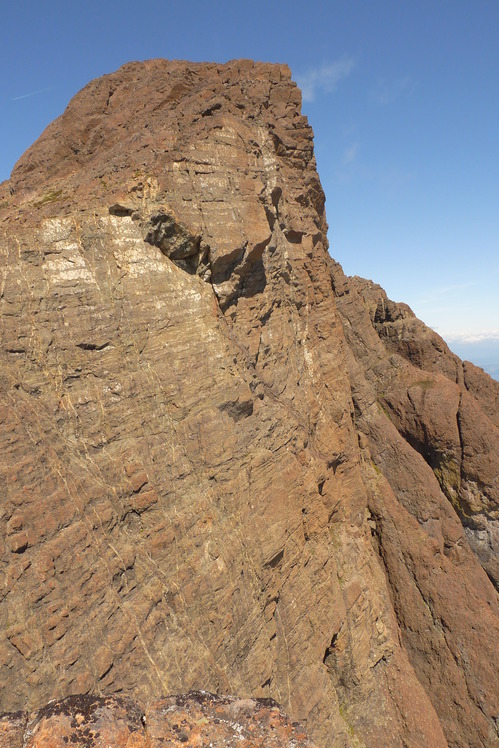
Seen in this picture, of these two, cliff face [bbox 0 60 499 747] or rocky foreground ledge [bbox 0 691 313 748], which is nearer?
rocky foreground ledge [bbox 0 691 313 748]

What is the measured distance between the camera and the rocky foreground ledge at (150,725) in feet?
19.4

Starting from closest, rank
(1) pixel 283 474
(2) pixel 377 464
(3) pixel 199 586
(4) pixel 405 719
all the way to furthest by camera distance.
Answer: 1. (3) pixel 199 586
2. (1) pixel 283 474
3. (4) pixel 405 719
4. (2) pixel 377 464

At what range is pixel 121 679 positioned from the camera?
34.7 feet

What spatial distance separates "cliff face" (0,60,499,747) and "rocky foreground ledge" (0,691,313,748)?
3.87 m

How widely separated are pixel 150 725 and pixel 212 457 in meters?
7.98

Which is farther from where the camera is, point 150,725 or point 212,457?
point 212,457

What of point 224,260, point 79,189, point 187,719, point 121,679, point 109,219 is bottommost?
point 121,679

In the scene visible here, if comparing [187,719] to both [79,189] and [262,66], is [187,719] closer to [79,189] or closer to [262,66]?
[79,189]

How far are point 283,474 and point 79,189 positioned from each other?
11.6 meters

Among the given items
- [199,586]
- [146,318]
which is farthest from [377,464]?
[146,318]

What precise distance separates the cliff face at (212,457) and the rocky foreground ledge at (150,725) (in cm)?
387

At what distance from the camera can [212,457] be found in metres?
13.8

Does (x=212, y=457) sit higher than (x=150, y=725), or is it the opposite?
(x=212, y=457)

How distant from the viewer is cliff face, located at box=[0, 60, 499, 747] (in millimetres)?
10859
